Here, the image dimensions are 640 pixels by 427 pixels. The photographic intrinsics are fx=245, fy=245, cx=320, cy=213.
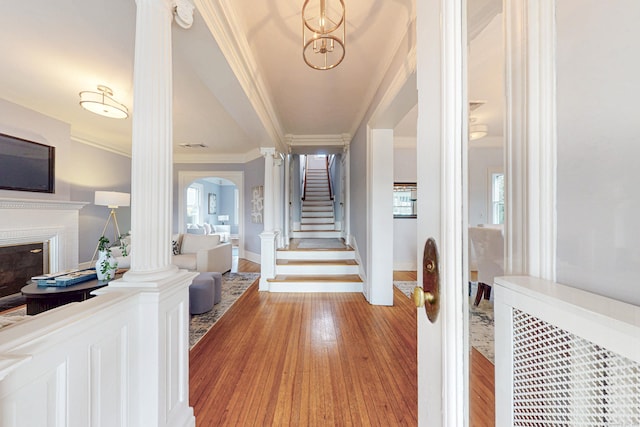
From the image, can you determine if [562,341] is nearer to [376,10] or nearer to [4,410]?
[4,410]

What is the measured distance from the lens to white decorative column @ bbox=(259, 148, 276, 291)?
3.71 meters

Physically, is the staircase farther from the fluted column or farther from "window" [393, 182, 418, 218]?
the fluted column

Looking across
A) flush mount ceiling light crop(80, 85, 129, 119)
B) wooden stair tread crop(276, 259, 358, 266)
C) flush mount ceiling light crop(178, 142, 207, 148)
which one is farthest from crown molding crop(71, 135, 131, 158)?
wooden stair tread crop(276, 259, 358, 266)

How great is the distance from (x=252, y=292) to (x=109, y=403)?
2.71m

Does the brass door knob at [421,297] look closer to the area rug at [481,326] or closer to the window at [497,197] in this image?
the area rug at [481,326]

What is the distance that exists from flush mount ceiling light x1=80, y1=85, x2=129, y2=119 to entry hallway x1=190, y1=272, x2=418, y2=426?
2.69m

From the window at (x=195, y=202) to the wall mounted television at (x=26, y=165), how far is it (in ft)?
18.8

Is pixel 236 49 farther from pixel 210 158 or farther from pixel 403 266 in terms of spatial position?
pixel 210 158

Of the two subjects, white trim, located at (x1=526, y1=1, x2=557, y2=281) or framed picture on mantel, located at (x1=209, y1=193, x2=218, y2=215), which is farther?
framed picture on mantel, located at (x1=209, y1=193, x2=218, y2=215)

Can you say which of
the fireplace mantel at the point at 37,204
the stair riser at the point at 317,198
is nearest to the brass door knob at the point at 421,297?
the fireplace mantel at the point at 37,204

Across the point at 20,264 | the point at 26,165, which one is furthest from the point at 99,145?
Answer: the point at 20,264

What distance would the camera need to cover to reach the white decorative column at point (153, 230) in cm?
109

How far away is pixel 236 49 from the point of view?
1.84 m

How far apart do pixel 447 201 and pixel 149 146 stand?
1251 mm
